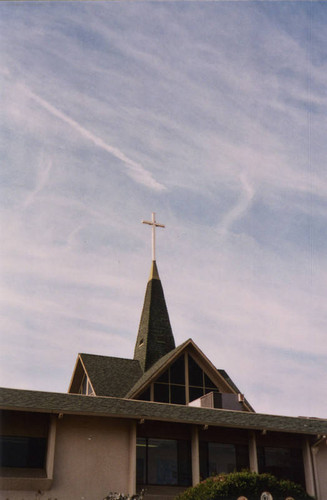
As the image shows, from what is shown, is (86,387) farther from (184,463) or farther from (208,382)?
(184,463)

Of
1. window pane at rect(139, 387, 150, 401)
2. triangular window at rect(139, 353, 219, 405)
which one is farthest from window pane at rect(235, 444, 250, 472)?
window pane at rect(139, 387, 150, 401)

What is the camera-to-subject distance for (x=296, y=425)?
22484 mm

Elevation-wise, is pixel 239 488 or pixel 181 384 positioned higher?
pixel 181 384

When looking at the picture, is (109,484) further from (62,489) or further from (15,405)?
(15,405)

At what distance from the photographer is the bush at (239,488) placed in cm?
1661

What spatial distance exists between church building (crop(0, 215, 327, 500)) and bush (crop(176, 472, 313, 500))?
113 inches

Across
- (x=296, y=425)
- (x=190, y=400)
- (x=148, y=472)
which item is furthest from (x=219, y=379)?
(x=148, y=472)

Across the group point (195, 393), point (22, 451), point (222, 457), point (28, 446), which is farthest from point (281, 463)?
point (22, 451)

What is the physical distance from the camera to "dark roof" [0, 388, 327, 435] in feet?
61.5

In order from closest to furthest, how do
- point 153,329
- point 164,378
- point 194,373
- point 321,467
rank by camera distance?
point 321,467 < point 164,378 < point 194,373 < point 153,329

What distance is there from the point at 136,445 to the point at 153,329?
1330cm

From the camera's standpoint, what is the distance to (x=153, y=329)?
1313 inches

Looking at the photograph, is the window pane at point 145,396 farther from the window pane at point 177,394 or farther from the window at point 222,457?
the window at point 222,457

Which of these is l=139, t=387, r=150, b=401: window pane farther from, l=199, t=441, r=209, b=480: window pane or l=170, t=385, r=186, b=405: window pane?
l=199, t=441, r=209, b=480: window pane
